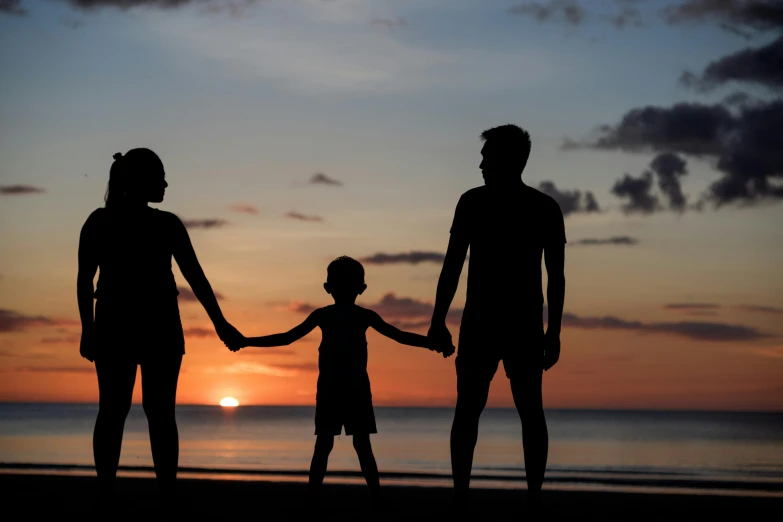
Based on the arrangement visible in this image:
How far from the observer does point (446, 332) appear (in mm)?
5734

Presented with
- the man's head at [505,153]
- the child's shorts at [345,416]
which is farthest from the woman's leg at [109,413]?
the man's head at [505,153]

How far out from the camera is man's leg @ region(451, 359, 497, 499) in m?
5.45

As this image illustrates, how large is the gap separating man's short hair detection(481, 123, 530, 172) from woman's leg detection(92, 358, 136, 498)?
2434mm

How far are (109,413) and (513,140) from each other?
275 cm

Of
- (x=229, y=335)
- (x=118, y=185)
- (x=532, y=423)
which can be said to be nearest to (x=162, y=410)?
(x=229, y=335)

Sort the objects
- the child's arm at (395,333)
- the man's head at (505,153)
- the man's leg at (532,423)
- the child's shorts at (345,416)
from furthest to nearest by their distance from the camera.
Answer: the child's shorts at (345,416) → the child's arm at (395,333) → the man's head at (505,153) → the man's leg at (532,423)

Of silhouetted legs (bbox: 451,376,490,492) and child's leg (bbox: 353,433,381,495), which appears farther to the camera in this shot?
child's leg (bbox: 353,433,381,495)

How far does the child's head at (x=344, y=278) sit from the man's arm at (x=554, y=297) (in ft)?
5.08

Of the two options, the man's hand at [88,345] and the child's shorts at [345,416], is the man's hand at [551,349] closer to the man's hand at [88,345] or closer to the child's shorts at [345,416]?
the child's shorts at [345,416]

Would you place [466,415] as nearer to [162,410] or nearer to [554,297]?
[554,297]

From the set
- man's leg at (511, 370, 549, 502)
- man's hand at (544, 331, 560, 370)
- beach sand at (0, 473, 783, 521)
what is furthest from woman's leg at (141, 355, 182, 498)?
man's hand at (544, 331, 560, 370)

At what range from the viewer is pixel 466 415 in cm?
550

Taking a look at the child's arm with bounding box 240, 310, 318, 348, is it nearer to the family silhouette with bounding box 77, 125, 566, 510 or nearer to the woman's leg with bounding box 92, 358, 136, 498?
the family silhouette with bounding box 77, 125, 566, 510

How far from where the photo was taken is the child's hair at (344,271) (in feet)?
21.5
